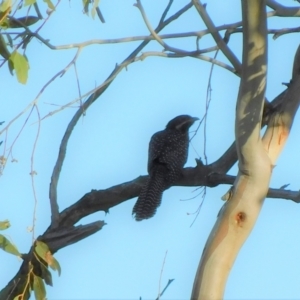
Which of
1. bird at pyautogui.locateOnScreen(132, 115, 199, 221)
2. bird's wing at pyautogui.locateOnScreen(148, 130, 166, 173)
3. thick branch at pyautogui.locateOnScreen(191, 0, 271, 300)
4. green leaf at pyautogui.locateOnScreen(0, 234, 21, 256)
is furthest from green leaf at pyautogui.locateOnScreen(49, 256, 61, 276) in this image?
bird's wing at pyautogui.locateOnScreen(148, 130, 166, 173)

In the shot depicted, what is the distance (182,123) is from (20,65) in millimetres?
6486

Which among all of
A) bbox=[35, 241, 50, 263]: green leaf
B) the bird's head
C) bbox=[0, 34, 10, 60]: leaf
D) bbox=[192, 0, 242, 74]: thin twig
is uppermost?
the bird's head

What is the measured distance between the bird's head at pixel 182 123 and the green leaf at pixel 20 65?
20.9 feet

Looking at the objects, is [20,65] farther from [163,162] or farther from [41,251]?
[163,162]

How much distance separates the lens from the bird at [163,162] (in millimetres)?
8373

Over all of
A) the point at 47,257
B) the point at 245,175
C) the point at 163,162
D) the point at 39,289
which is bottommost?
the point at 39,289

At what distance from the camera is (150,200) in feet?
27.3

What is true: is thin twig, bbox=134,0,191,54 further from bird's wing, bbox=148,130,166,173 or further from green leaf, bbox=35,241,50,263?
bird's wing, bbox=148,130,166,173

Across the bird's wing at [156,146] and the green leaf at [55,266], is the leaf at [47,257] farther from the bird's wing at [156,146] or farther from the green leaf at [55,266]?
the bird's wing at [156,146]

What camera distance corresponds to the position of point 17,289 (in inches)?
233

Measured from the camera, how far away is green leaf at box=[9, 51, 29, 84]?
429 cm

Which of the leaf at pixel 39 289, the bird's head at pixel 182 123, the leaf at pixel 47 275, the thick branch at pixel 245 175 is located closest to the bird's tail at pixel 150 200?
the bird's head at pixel 182 123

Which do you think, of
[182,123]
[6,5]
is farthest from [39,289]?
[182,123]

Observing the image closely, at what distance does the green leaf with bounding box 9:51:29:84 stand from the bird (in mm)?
3323
